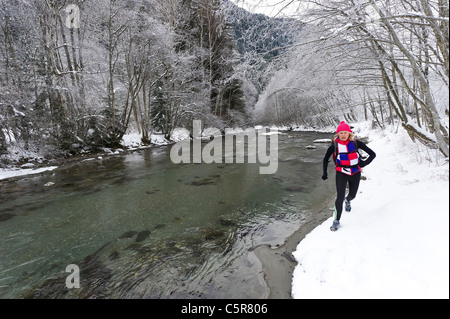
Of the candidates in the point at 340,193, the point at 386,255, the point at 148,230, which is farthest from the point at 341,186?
the point at 148,230

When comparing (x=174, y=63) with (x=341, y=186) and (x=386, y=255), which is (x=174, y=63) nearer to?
(x=341, y=186)

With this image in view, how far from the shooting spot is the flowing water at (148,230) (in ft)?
10.6

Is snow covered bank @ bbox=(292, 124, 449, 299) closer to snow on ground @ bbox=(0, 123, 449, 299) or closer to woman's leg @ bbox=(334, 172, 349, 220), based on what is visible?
snow on ground @ bbox=(0, 123, 449, 299)

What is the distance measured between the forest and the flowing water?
3.06m

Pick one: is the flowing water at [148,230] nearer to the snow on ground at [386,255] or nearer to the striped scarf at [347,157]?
the snow on ground at [386,255]

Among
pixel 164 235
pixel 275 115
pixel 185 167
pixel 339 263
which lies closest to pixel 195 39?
pixel 185 167

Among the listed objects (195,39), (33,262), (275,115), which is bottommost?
(33,262)

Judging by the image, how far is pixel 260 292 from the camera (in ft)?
9.53

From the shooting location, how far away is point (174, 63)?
18.7 metres

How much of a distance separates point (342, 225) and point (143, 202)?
5096 mm

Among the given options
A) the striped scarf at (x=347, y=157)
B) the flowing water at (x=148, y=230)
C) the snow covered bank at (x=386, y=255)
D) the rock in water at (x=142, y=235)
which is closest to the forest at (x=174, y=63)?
the striped scarf at (x=347, y=157)

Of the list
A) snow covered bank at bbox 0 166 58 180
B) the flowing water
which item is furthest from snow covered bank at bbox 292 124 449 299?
snow covered bank at bbox 0 166 58 180

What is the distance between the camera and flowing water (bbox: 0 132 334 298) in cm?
323

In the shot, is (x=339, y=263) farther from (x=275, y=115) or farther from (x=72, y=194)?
(x=275, y=115)
